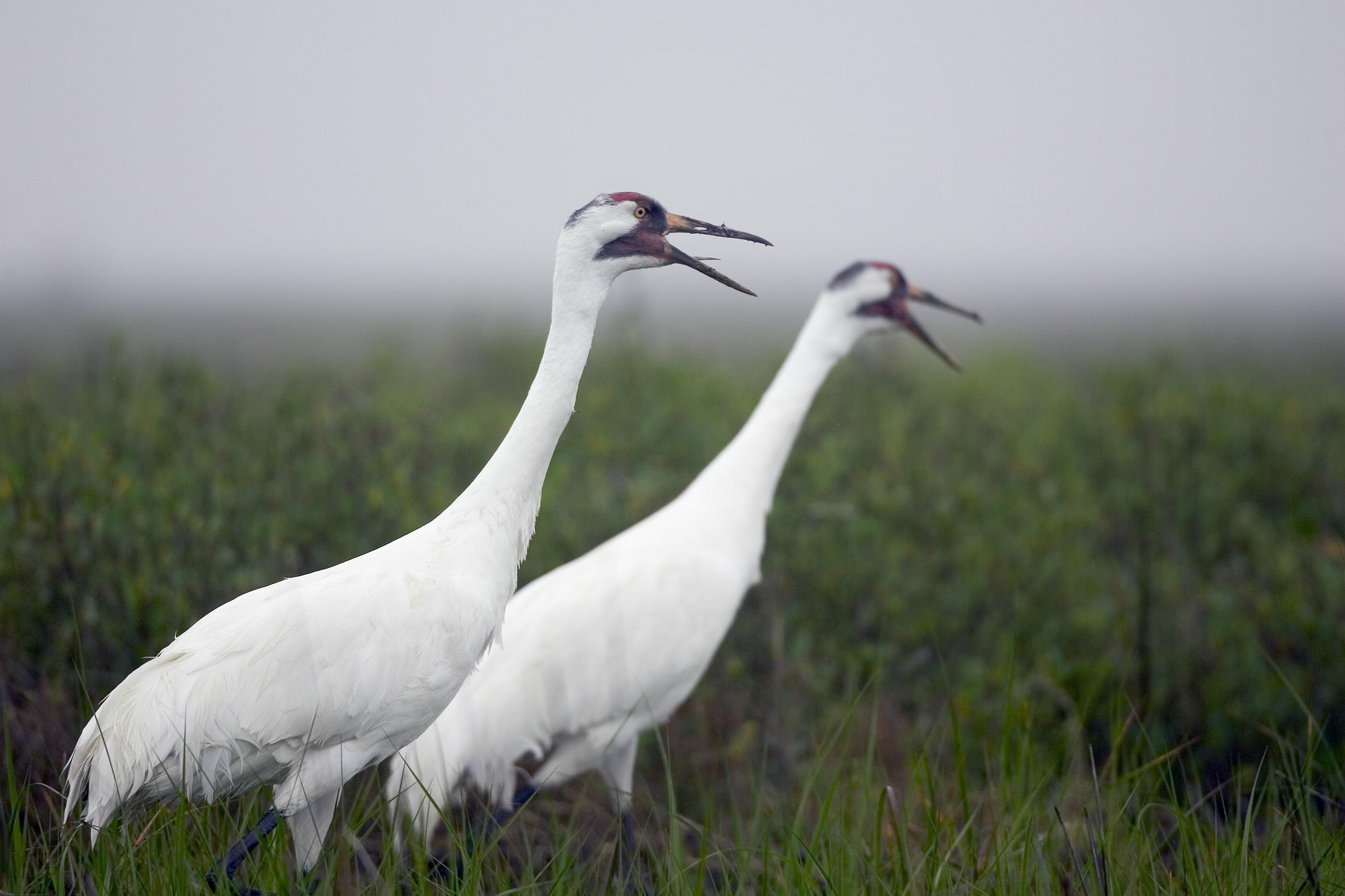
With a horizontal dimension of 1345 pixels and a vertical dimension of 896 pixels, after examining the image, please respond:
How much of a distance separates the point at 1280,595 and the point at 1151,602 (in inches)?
26.0

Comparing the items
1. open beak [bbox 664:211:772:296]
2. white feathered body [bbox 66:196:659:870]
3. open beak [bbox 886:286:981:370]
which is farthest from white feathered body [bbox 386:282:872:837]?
open beak [bbox 664:211:772:296]

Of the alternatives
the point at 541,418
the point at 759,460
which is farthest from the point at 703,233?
the point at 759,460

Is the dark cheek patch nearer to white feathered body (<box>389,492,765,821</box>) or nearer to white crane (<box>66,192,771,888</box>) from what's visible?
white crane (<box>66,192,771,888</box>)

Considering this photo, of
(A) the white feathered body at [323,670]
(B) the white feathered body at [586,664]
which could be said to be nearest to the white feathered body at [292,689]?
(A) the white feathered body at [323,670]

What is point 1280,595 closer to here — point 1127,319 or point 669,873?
point 669,873

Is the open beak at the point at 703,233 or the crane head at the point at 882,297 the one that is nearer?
the open beak at the point at 703,233

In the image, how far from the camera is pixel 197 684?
246 centimetres

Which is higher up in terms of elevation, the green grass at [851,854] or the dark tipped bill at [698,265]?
the dark tipped bill at [698,265]

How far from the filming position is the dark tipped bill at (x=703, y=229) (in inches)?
114

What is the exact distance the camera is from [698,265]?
9.46 feet

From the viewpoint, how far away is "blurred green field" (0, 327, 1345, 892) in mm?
3027

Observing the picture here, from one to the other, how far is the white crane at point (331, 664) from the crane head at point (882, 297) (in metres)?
1.71

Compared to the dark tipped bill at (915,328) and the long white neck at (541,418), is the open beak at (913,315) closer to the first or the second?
the dark tipped bill at (915,328)

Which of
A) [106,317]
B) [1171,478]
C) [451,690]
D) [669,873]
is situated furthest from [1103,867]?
[106,317]
